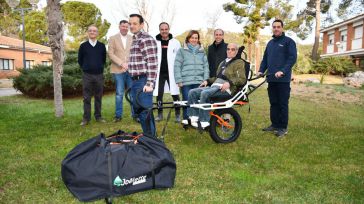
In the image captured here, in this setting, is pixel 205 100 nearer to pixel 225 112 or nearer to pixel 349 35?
pixel 225 112

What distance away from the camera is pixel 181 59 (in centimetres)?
662

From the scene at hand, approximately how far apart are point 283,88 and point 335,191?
9.36ft

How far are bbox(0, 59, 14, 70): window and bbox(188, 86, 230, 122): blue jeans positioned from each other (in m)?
32.7

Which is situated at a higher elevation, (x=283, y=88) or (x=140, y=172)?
(x=283, y=88)

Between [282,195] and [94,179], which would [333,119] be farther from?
[94,179]

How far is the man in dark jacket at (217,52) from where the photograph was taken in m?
6.91

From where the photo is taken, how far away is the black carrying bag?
11.5 ft

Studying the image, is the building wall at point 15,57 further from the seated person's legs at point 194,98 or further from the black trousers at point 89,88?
the seated person's legs at point 194,98

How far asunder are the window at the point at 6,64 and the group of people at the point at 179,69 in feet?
98.6

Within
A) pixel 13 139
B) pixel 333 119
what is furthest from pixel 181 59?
pixel 333 119

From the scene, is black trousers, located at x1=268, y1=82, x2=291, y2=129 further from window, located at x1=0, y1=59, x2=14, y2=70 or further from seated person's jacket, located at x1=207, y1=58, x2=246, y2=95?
window, located at x1=0, y1=59, x2=14, y2=70

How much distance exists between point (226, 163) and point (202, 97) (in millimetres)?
1269

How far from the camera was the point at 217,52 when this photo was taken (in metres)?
7.09

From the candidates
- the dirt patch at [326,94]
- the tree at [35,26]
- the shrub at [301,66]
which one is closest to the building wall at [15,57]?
the tree at [35,26]
